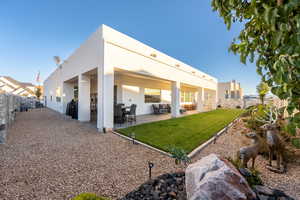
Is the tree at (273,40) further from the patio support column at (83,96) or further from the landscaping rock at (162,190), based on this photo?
the patio support column at (83,96)

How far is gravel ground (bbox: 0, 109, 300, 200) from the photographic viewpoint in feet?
7.77

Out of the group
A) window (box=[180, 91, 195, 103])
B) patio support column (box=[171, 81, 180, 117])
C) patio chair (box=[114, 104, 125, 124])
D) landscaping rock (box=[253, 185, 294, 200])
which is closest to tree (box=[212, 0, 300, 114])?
landscaping rock (box=[253, 185, 294, 200])

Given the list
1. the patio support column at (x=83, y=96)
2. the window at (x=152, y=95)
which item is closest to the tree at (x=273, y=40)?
the patio support column at (x=83, y=96)

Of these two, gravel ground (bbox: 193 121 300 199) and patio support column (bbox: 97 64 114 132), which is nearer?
gravel ground (bbox: 193 121 300 199)

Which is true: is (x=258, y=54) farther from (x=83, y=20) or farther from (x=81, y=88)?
(x=83, y=20)

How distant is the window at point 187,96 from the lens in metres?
17.0

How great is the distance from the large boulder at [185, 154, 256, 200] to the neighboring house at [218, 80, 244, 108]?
77.6 feet

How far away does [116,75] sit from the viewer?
980 centimetres

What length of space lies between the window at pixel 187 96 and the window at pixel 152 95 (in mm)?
4850

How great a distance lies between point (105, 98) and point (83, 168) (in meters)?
3.41

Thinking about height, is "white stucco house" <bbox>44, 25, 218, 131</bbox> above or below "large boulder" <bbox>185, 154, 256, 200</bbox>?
above

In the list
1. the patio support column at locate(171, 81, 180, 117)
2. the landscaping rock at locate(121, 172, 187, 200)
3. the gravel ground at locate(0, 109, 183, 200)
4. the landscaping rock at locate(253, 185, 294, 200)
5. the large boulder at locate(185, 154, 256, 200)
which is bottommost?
the gravel ground at locate(0, 109, 183, 200)

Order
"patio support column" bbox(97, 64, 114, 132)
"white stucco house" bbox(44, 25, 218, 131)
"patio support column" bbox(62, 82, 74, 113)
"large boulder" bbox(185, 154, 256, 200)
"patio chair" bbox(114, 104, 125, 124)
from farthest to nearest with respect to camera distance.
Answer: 1. "patio support column" bbox(62, 82, 74, 113)
2. "patio chair" bbox(114, 104, 125, 124)
3. "white stucco house" bbox(44, 25, 218, 131)
4. "patio support column" bbox(97, 64, 114, 132)
5. "large boulder" bbox(185, 154, 256, 200)

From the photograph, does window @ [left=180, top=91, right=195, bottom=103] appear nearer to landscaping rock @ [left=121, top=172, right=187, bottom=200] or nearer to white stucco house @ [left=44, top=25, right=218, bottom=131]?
white stucco house @ [left=44, top=25, right=218, bottom=131]
